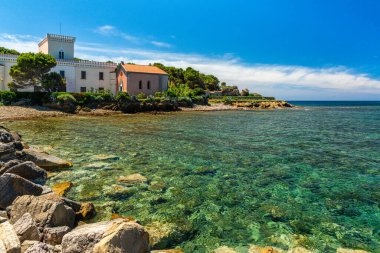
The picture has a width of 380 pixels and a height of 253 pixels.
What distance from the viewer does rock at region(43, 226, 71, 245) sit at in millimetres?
6398

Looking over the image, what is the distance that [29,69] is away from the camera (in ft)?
165

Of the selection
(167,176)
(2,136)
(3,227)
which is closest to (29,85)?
(2,136)

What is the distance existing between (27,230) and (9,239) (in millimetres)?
757

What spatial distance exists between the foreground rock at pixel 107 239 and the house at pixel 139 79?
60.6 meters

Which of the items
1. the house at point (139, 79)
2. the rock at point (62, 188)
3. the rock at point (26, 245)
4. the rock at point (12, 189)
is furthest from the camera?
the house at point (139, 79)

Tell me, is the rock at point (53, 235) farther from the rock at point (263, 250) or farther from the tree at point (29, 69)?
the tree at point (29, 69)

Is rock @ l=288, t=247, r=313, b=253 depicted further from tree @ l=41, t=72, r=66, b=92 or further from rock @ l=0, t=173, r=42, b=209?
tree @ l=41, t=72, r=66, b=92

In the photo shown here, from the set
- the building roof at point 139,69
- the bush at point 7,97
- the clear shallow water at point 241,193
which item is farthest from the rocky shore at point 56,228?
the building roof at point 139,69

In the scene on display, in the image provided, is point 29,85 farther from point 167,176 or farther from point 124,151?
point 167,176

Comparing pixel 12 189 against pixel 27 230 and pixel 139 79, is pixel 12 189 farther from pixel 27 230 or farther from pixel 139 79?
pixel 139 79

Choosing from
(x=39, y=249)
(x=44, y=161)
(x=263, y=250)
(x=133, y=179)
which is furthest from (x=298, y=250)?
(x=44, y=161)

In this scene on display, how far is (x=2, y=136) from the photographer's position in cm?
1578

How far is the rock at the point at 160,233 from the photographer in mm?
7175

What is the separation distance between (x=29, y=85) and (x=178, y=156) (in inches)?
1821
